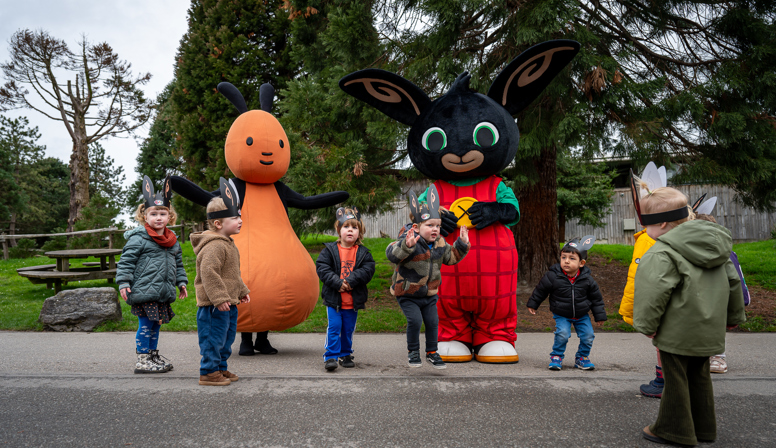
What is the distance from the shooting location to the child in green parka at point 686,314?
2.89m

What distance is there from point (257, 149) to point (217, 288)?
5.40 feet

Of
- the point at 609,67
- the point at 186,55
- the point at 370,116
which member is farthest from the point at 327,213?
the point at 186,55

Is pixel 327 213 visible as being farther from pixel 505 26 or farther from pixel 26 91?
pixel 26 91

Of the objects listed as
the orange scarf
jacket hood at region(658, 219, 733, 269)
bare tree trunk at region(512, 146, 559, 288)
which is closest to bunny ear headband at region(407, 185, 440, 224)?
jacket hood at region(658, 219, 733, 269)

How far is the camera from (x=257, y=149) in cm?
500

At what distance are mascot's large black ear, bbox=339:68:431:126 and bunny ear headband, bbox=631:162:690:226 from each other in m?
2.20

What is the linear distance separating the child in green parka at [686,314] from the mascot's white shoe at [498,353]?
5.67 ft

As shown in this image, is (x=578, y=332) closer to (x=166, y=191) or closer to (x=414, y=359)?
(x=414, y=359)

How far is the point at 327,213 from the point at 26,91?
1716 centimetres

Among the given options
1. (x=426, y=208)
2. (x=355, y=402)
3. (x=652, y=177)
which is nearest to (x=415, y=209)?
(x=426, y=208)

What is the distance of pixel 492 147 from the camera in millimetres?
4812

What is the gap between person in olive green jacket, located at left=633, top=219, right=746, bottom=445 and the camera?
2889 millimetres

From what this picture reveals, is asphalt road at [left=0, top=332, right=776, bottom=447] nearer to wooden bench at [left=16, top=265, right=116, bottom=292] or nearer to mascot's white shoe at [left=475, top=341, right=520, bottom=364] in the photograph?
mascot's white shoe at [left=475, top=341, right=520, bottom=364]

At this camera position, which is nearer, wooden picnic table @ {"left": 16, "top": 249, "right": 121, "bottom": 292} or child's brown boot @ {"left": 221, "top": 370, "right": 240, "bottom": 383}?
child's brown boot @ {"left": 221, "top": 370, "right": 240, "bottom": 383}
